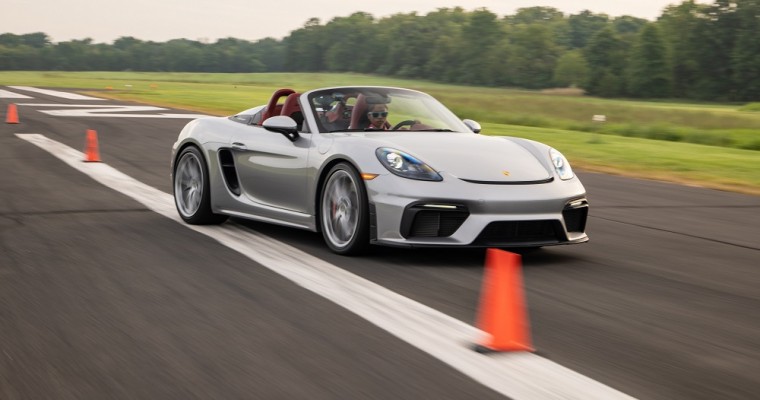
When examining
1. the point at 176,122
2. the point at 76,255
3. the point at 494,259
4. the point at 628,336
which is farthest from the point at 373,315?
the point at 176,122

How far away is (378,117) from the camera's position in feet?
27.0

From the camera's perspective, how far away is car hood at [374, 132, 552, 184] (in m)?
7.18

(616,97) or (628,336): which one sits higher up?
(628,336)

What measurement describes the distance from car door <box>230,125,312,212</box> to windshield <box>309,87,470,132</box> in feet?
1.04

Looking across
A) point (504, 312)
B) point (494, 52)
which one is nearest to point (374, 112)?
point (504, 312)

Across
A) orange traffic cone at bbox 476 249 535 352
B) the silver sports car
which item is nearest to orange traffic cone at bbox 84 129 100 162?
the silver sports car

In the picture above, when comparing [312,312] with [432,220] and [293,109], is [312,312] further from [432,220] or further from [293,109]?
[293,109]

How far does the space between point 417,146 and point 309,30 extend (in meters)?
183

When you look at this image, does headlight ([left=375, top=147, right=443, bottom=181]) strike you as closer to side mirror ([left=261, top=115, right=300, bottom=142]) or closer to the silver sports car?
the silver sports car

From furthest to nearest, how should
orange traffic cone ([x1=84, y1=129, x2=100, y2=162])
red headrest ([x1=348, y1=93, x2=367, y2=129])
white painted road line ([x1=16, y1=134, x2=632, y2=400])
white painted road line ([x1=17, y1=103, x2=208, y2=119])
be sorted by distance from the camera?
white painted road line ([x1=17, y1=103, x2=208, y2=119]) < orange traffic cone ([x1=84, y1=129, x2=100, y2=162]) < red headrest ([x1=348, y1=93, x2=367, y2=129]) < white painted road line ([x1=16, y1=134, x2=632, y2=400])

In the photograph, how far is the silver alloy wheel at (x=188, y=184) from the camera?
9203 millimetres

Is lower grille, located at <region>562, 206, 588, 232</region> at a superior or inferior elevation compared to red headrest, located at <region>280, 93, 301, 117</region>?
inferior

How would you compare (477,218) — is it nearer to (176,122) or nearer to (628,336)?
(628,336)

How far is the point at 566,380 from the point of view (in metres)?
4.28
